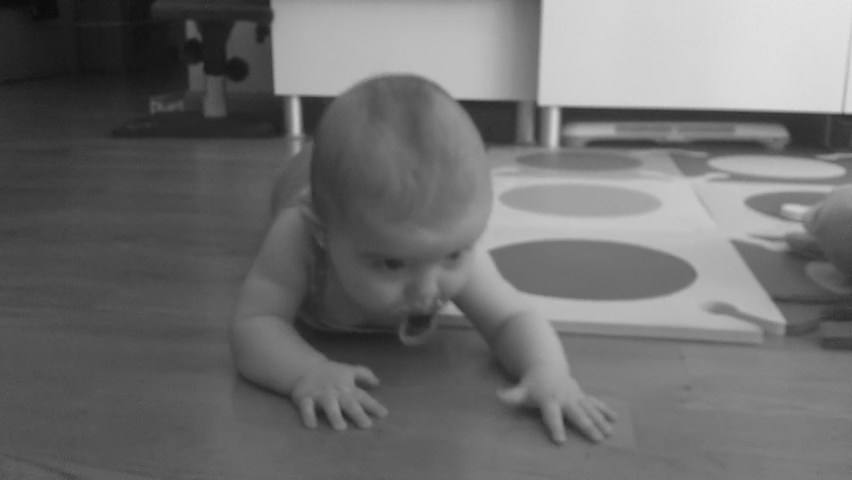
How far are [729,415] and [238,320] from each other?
38 centimetres

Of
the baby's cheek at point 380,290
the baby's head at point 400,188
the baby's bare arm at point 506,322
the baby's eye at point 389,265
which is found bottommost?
the baby's bare arm at point 506,322

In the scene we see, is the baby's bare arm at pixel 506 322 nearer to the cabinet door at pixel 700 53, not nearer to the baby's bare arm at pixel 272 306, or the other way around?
the baby's bare arm at pixel 272 306

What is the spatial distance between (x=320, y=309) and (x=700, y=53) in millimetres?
1214

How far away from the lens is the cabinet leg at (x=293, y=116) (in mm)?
1934

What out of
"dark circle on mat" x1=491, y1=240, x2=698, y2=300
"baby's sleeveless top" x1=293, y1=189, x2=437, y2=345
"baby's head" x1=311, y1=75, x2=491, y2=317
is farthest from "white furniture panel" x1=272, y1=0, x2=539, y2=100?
"baby's head" x1=311, y1=75, x2=491, y2=317

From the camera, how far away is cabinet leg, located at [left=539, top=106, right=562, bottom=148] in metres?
1.79

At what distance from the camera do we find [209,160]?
5.49 feet

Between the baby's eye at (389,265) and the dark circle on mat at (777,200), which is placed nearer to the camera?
the baby's eye at (389,265)

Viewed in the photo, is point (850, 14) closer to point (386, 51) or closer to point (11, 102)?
point (386, 51)

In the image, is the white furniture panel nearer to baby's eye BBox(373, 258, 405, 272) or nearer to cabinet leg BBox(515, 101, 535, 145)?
cabinet leg BBox(515, 101, 535, 145)

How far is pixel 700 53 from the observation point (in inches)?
65.9

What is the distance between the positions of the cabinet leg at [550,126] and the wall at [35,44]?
2.37 m

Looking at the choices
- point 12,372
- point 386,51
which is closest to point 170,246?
point 12,372

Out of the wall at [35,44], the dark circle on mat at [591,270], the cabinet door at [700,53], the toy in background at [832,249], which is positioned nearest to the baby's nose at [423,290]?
the dark circle on mat at [591,270]
